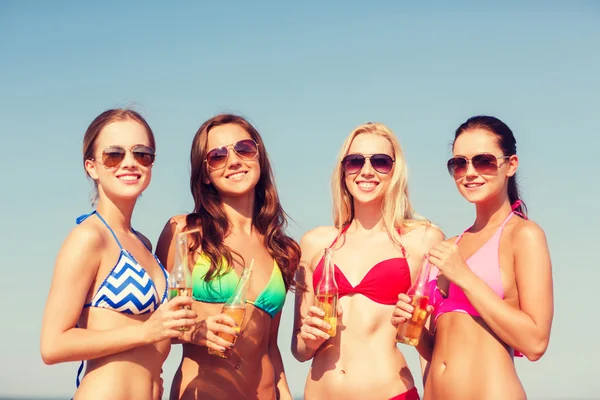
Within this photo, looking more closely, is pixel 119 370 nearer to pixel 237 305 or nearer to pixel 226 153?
pixel 237 305

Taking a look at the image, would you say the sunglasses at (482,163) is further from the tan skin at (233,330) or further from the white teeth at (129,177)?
the white teeth at (129,177)

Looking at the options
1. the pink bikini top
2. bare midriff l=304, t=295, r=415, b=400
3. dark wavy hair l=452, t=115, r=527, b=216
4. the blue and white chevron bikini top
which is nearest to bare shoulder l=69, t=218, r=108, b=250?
the blue and white chevron bikini top

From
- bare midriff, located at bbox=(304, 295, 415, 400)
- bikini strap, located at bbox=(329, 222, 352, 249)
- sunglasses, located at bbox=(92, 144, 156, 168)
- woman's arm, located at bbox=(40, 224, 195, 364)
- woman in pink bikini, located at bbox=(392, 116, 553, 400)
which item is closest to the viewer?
woman's arm, located at bbox=(40, 224, 195, 364)

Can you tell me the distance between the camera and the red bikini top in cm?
646

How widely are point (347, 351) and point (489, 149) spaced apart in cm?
203

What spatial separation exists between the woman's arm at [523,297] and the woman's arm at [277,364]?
66.2 inches

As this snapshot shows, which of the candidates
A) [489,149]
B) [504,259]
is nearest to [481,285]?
[504,259]

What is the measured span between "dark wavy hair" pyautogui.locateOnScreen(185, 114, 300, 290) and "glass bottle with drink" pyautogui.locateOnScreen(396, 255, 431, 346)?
1.21 m

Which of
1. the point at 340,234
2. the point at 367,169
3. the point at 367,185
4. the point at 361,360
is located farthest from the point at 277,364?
the point at 367,169

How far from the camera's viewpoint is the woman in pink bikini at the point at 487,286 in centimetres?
554

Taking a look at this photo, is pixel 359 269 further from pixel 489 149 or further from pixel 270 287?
pixel 489 149

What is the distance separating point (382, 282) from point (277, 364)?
1.17m

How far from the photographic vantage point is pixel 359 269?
21.7 ft

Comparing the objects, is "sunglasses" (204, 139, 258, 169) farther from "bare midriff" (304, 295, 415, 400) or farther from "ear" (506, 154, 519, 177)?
"ear" (506, 154, 519, 177)
